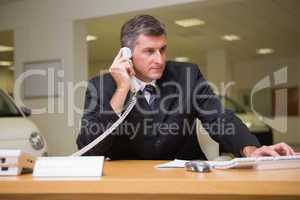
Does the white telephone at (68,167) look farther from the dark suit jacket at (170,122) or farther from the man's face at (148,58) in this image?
the man's face at (148,58)

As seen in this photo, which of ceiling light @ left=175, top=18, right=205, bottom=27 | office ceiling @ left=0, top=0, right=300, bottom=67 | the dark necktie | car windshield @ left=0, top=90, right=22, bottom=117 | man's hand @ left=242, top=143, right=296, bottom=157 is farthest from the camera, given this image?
ceiling light @ left=175, top=18, right=205, bottom=27

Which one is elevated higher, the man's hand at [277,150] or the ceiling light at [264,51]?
the ceiling light at [264,51]

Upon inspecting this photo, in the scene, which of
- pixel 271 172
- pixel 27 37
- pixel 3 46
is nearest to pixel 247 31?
pixel 27 37

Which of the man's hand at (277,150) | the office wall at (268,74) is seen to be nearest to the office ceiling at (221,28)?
the office wall at (268,74)

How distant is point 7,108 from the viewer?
11.3ft

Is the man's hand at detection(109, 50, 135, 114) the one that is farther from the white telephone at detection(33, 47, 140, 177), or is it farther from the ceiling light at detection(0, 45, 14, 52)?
the ceiling light at detection(0, 45, 14, 52)

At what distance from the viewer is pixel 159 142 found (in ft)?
4.65

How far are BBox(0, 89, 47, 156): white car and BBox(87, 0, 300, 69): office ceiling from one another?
114 centimetres

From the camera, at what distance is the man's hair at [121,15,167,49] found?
1497mm

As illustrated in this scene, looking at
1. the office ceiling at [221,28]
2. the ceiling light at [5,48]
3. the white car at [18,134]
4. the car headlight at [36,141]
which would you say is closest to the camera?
the white car at [18,134]

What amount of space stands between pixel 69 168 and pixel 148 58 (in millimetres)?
755

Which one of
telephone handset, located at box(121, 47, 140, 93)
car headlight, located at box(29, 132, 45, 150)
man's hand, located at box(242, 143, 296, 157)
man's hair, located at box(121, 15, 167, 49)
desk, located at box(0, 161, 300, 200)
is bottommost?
car headlight, located at box(29, 132, 45, 150)

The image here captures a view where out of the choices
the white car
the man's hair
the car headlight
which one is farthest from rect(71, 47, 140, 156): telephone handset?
the car headlight

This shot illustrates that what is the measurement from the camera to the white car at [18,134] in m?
2.95
